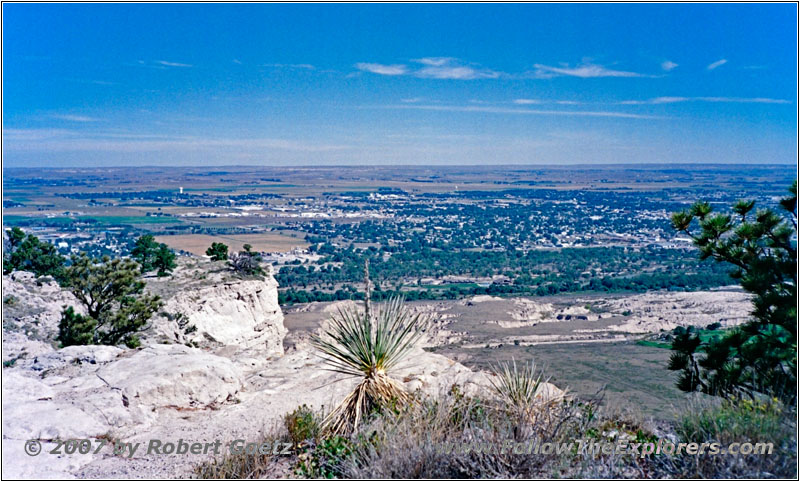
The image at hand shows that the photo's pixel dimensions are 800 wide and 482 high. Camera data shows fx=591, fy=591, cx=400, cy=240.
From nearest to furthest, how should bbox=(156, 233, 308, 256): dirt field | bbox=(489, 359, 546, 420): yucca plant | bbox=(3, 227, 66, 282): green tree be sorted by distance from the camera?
bbox=(489, 359, 546, 420): yucca plant
bbox=(3, 227, 66, 282): green tree
bbox=(156, 233, 308, 256): dirt field

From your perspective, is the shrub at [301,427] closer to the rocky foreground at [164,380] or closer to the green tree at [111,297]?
the rocky foreground at [164,380]

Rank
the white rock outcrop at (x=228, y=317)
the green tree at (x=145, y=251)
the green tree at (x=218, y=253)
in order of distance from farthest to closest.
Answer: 1. the green tree at (x=218, y=253)
2. the green tree at (x=145, y=251)
3. the white rock outcrop at (x=228, y=317)

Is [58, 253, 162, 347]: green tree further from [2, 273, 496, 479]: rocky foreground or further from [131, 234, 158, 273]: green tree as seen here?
[131, 234, 158, 273]: green tree

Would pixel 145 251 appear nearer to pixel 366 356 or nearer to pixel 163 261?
pixel 163 261

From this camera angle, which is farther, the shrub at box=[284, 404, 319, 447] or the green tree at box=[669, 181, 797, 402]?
the green tree at box=[669, 181, 797, 402]

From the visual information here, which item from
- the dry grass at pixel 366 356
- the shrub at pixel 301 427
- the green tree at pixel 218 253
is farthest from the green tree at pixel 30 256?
the dry grass at pixel 366 356

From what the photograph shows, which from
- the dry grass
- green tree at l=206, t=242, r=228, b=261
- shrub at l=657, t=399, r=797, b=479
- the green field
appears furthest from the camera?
the green field

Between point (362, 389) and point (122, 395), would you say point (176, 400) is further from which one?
point (362, 389)

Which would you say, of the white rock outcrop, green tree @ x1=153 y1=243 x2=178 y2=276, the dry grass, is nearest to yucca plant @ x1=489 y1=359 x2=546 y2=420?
the dry grass

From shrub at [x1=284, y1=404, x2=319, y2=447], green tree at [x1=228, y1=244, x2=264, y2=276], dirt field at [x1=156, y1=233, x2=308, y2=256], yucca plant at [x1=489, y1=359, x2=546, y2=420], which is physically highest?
yucca plant at [x1=489, y1=359, x2=546, y2=420]
